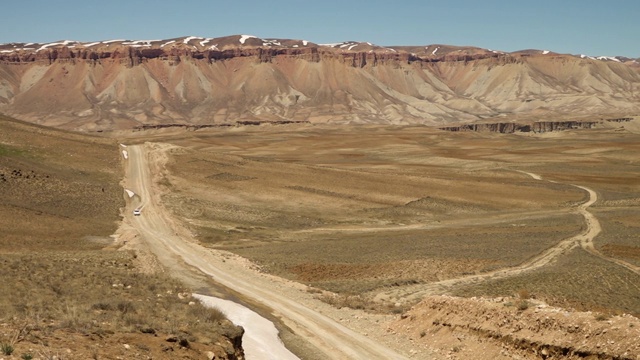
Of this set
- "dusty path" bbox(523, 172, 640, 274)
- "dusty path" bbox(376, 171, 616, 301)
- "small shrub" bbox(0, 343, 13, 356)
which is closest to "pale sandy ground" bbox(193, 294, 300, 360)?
"small shrub" bbox(0, 343, 13, 356)

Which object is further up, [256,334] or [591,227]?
[256,334]

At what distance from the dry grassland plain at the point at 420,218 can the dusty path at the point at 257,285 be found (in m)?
2.28

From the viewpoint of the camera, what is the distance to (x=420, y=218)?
59812 mm

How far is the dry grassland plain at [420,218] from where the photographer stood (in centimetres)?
3222

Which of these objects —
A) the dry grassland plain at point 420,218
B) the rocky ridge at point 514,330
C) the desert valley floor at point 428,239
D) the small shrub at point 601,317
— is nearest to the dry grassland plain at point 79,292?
the desert valley floor at point 428,239

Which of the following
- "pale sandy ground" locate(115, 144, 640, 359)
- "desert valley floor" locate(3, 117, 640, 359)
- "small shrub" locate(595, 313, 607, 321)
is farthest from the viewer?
"desert valley floor" locate(3, 117, 640, 359)

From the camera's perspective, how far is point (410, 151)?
128375 millimetres

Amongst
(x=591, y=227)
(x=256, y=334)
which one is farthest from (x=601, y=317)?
(x=591, y=227)

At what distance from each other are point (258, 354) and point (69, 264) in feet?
45.0

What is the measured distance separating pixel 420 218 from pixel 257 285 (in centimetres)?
3260

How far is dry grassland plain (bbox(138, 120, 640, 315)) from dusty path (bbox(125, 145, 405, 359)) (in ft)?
7.48

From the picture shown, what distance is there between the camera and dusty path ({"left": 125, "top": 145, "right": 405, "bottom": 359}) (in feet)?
66.6

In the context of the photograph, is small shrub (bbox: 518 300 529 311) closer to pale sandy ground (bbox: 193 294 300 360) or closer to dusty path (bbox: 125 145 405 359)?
dusty path (bbox: 125 145 405 359)

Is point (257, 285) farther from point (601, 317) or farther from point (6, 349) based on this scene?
point (6, 349)
